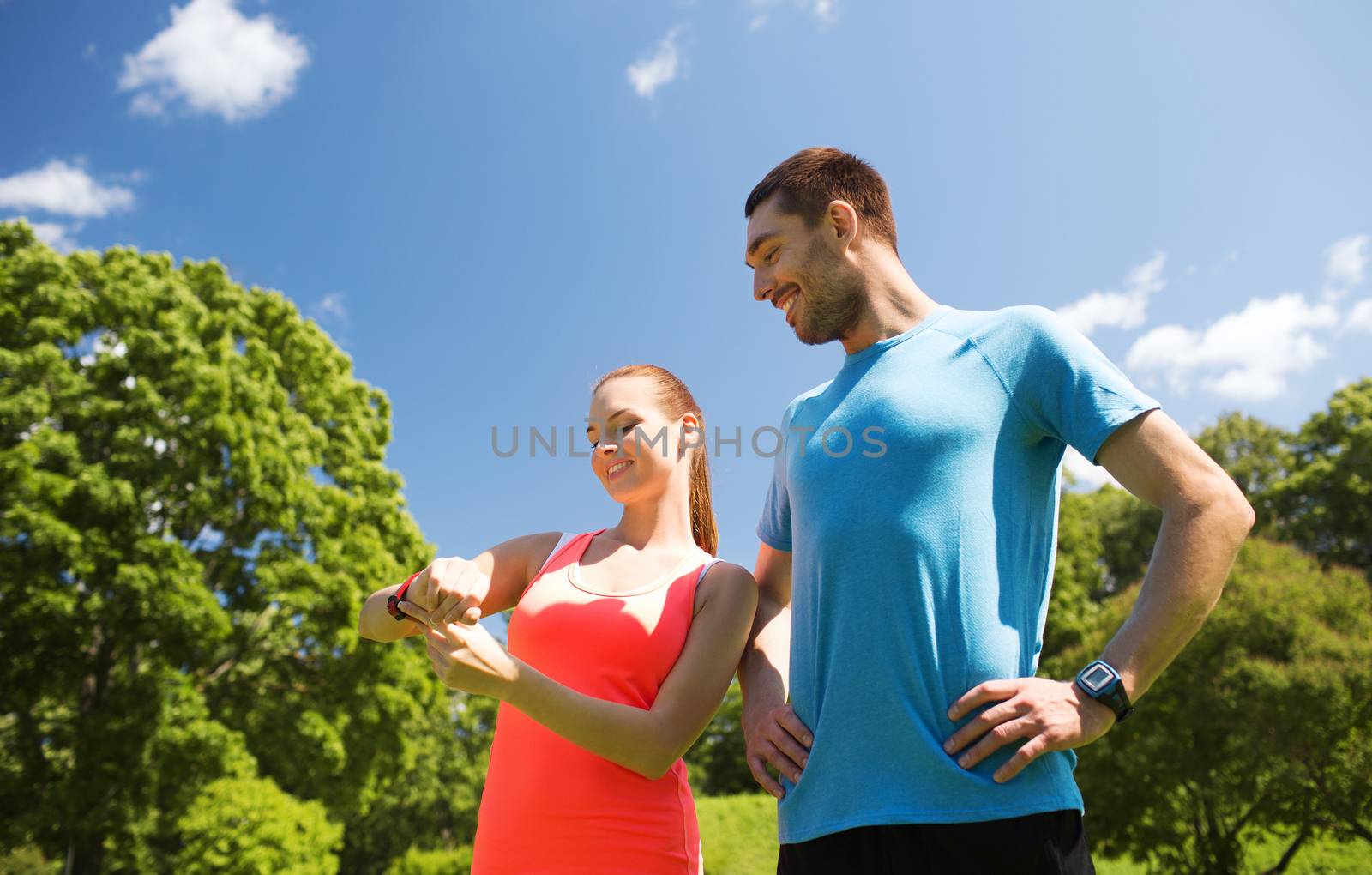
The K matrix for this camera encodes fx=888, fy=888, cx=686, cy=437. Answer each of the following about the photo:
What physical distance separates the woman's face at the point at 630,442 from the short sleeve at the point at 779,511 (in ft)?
1.00

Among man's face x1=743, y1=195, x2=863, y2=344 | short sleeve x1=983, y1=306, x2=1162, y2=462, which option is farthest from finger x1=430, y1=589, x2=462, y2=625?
short sleeve x1=983, y1=306, x2=1162, y2=462

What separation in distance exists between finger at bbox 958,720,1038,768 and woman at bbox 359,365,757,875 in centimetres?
68

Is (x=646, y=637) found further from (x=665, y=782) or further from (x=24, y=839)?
(x=24, y=839)

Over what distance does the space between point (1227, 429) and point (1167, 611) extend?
33.7 meters

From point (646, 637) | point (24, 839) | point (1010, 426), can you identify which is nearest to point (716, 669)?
point (646, 637)

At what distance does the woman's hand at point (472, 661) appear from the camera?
172 centimetres

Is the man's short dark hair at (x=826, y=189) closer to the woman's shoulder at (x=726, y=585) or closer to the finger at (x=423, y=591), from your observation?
the woman's shoulder at (x=726, y=585)

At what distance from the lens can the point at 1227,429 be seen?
3050 cm

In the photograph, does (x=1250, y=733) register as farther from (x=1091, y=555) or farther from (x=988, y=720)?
(x=988, y=720)

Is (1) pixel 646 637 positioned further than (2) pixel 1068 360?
Yes

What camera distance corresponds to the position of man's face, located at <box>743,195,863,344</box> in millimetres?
2383

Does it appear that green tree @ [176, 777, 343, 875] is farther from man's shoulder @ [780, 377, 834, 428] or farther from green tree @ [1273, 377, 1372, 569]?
green tree @ [1273, 377, 1372, 569]

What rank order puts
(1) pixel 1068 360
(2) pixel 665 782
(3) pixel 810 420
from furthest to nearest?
(3) pixel 810 420, (2) pixel 665 782, (1) pixel 1068 360

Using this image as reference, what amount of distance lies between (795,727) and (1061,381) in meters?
0.99
